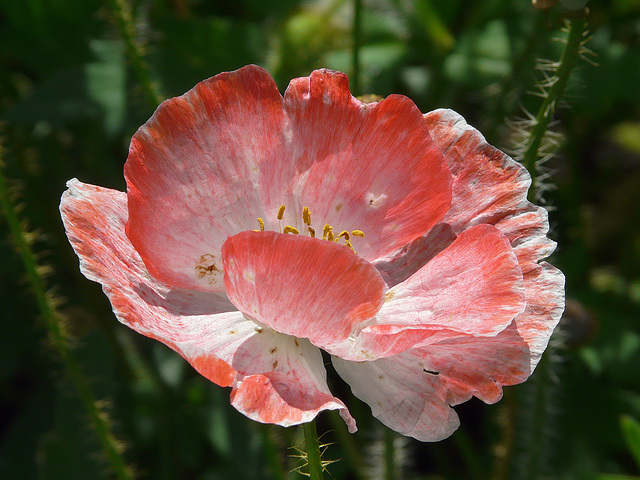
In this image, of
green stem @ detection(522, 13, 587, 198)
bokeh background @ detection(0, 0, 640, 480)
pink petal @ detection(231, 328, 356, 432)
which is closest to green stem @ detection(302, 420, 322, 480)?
pink petal @ detection(231, 328, 356, 432)

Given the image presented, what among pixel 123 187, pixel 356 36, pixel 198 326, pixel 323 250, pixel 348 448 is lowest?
pixel 348 448

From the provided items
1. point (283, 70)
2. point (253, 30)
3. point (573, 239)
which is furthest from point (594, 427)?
point (253, 30)

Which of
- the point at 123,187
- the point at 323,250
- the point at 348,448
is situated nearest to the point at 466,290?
the point at 323,250

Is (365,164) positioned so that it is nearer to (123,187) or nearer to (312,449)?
(312,449)

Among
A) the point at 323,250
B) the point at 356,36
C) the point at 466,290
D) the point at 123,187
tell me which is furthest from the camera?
the point at 123,187

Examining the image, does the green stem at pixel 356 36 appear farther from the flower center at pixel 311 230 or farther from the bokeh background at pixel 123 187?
the flower center at pixel 311 230

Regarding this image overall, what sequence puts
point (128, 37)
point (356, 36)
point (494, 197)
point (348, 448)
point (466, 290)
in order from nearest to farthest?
point (466, 290) < point (494, 197) < point (128, 37) < point (356, 36) < point (348, 448)

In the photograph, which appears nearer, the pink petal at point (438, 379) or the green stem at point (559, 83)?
the pink petal at point (438, 379)

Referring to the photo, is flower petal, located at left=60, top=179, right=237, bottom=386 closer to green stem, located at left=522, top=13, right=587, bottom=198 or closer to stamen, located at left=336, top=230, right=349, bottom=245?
stamen, located at left=336, top=230, right=349, bottom=245

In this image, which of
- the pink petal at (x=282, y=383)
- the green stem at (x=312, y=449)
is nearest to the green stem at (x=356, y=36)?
the pink petal at (x=282, y=383)
